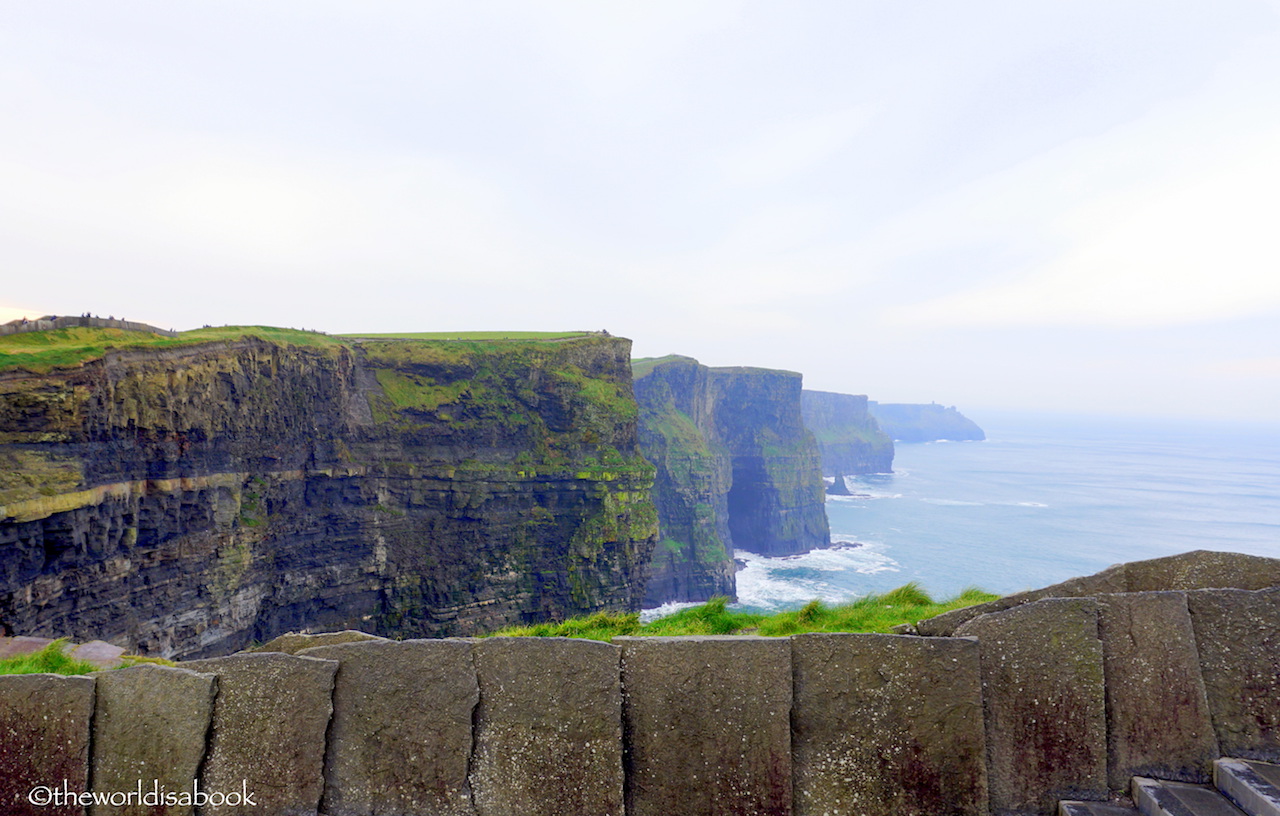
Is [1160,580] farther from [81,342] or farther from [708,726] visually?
[81,342]

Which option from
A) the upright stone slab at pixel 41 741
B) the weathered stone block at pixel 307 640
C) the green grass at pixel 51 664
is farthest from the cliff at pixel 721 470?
the upright stone slab at pixel 41 741

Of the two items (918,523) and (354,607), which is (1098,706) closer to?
(354,607)

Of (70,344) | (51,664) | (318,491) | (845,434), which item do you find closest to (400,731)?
(51,664)

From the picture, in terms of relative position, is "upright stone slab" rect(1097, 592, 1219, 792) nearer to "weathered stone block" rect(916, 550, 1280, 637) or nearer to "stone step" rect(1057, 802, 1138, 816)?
"stone step" rect(1057, 802, 1138, 816)

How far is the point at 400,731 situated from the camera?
3.91 meters

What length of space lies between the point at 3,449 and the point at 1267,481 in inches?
6768

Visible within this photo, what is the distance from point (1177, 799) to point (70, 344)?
95.5 ft

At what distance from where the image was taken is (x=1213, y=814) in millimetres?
3271

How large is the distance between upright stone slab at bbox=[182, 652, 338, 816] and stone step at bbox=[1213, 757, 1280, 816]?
5.45 m

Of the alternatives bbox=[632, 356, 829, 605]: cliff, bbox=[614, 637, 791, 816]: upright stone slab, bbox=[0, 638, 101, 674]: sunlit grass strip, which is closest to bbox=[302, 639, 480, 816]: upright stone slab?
bbox=[614, 637, 791, 816]: upright stone slab

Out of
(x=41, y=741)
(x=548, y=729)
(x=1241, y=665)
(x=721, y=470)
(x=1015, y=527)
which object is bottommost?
(x=1015, y=527)

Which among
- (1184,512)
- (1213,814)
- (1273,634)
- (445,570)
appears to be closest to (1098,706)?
(1213,814)

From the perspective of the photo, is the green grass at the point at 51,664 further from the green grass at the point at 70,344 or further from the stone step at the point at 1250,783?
the green grass at the point at 70,344

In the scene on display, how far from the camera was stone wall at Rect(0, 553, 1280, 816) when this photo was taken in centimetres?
369
